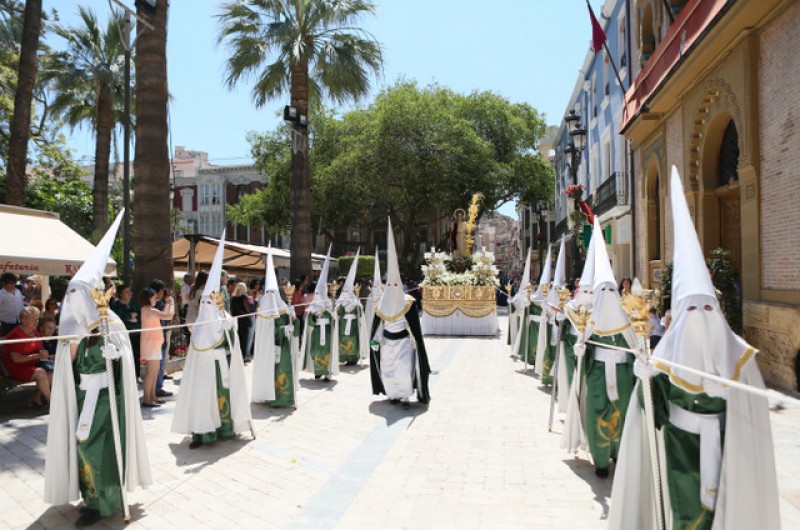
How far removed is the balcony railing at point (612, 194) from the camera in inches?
818

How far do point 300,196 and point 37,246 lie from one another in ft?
22.8

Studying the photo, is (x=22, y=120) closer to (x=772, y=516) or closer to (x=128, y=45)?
(x=128, y=45)

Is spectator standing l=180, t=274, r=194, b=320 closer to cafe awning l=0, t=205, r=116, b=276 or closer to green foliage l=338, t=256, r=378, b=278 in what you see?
cafe awning l=0, t=205, r=116, b=276

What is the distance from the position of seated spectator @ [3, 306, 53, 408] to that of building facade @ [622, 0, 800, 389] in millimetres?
10464

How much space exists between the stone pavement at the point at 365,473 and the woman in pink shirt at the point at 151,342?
0.90ft

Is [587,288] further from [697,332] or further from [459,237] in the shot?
[459,237]

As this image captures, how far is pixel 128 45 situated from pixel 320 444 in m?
9.96

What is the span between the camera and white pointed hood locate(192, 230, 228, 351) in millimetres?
6711

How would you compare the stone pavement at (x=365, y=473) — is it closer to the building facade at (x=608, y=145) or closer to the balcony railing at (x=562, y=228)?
the building facade at (x=608, y=145)

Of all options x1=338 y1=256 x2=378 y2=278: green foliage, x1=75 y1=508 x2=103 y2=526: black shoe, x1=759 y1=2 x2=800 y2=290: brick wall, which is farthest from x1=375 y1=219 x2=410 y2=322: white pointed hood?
x1=338 y1=256 x2=378 y2=278: green foliage

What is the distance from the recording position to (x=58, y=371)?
476 centimetres

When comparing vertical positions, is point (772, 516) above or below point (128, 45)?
below

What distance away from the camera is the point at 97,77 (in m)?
21.7

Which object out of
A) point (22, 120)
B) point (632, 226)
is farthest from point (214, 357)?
point (632, 226)
